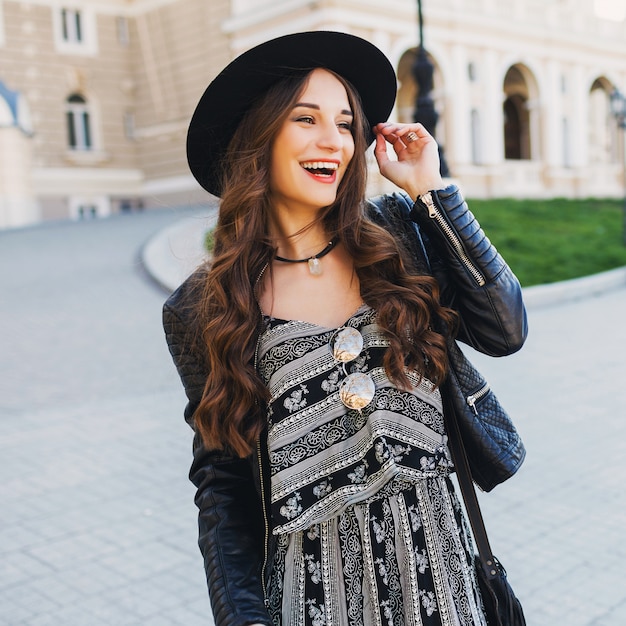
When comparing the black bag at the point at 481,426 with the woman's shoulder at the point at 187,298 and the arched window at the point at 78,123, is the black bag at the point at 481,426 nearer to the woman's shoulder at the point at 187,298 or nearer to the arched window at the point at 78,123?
the woman's shoulder at the point at 187,298

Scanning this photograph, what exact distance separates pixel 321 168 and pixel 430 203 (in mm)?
297

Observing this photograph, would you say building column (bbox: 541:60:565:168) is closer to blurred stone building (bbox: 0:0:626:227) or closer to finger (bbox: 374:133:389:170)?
blurred stone building (bbox: 0:0:626:227)

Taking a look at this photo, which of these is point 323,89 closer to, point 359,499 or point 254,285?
point 254,285

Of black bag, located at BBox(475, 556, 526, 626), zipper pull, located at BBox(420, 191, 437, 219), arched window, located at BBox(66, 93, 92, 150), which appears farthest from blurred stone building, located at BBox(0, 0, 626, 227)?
black bag, located at BBox(475, 556, 526, 626)

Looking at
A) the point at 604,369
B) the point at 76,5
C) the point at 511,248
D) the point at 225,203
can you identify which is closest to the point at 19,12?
the point at 76,5

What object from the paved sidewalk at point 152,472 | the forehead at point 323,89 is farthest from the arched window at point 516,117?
the forehead at point 323,89

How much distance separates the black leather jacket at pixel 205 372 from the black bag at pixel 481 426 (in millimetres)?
92

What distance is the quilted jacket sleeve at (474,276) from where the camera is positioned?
2.02 metres

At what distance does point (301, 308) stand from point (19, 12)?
29256 mm

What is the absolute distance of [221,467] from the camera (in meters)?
2.13

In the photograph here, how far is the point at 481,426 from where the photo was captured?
80.7 inches

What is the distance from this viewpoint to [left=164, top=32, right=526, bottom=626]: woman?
195 centimetres

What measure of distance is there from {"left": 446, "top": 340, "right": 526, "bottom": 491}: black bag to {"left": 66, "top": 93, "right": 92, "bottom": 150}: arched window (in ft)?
95.3

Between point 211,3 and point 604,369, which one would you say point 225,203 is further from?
point 211,3
